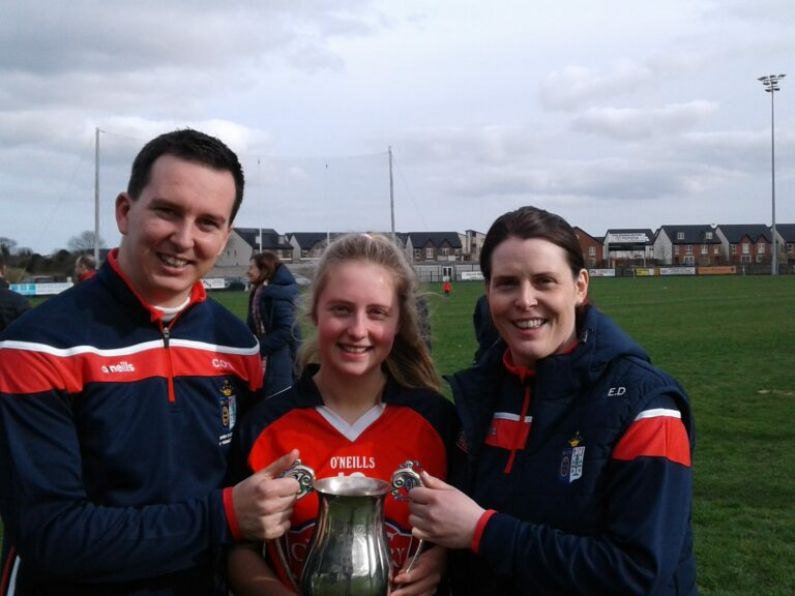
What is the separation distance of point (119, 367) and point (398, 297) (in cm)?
93

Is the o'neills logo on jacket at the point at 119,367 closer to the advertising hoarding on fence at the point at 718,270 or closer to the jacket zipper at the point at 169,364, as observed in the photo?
the jacket zipper at the point at 169,364

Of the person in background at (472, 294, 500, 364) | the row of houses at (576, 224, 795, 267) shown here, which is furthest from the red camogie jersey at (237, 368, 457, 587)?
the row of houses at (576, 224, 795, 267)

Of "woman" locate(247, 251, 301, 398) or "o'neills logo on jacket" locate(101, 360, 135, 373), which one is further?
"woman" locate(247, 251, 301, 398)

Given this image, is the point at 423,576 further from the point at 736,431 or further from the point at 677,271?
the point at 677,271

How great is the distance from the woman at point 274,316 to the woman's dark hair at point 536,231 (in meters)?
6.08

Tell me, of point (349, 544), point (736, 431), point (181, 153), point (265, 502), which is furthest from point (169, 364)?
point (736, 431)

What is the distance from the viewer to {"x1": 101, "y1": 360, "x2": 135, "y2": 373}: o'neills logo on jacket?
85.3 inches

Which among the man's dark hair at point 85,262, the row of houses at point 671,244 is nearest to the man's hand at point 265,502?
the man's dark hair at point 85,262

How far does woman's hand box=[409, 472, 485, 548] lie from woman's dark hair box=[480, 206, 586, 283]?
Answer: 70cm

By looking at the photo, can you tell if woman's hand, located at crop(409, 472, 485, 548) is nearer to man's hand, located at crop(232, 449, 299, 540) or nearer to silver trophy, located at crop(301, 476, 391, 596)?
silver trophy, located at crop(301, 476, 391, 596)

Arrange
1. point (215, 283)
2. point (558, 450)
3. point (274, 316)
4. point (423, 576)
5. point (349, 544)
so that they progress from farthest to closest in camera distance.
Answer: point (215, 283) → point (274, 316) → point (423, 576) → point (558, 450) → point (349, 544)

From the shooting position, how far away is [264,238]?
76.3 metres

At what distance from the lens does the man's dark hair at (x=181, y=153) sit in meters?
2.24

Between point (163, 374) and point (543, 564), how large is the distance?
1.19m
